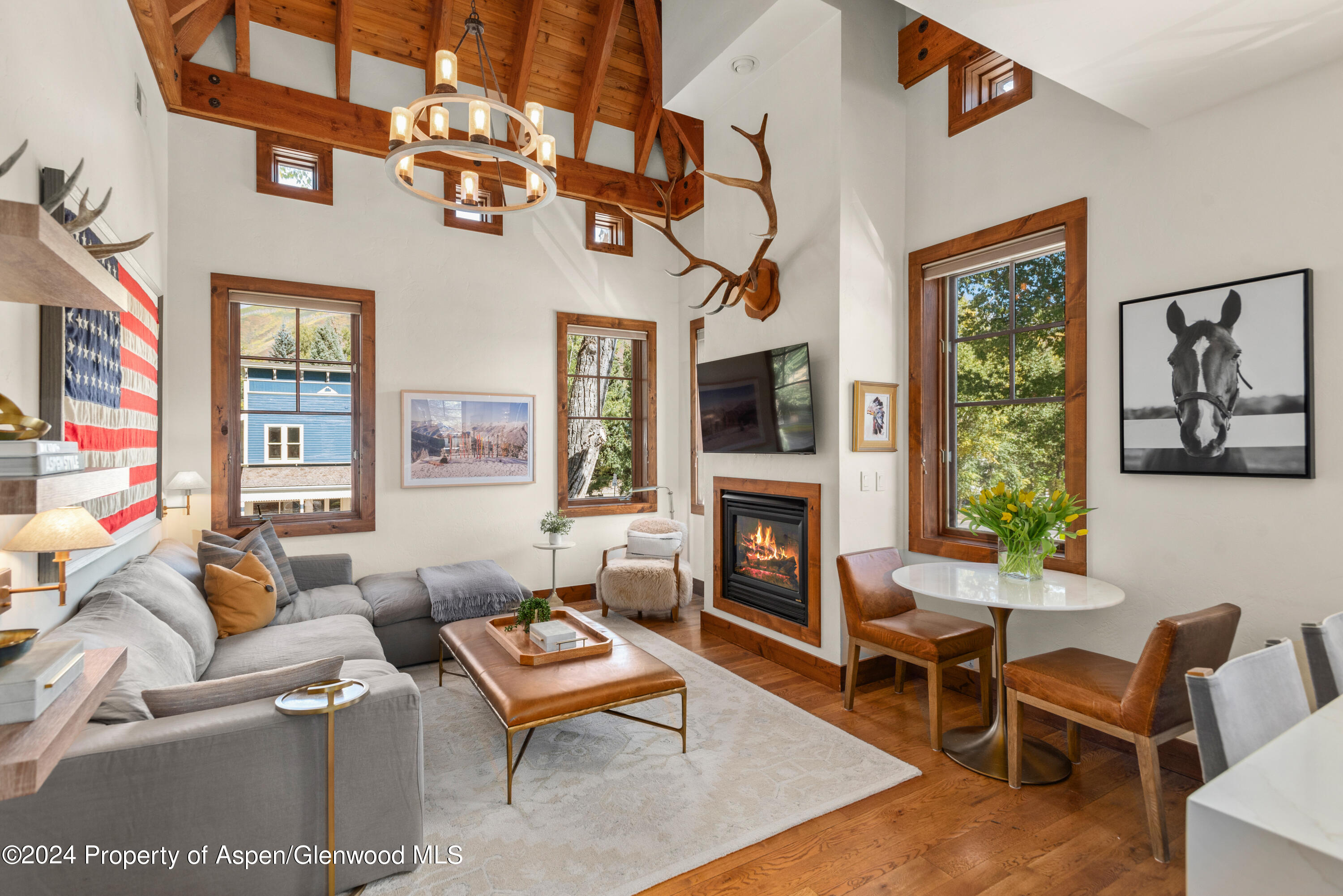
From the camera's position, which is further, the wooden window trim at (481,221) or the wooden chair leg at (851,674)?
the wooden window trim at (481,221)

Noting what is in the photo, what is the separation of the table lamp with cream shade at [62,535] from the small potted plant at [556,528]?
3.44m

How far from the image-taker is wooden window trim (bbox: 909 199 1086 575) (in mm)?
3094

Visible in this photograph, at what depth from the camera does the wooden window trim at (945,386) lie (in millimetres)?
3094

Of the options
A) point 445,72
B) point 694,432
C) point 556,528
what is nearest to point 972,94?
point 445,72

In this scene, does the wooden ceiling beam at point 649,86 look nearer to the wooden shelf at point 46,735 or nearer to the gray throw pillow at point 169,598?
the gray throw pillow at point 169,598

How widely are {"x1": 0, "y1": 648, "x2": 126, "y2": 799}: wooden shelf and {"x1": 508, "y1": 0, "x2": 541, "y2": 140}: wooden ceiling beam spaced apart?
4.92 m

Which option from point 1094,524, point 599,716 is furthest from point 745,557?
point 1094,524

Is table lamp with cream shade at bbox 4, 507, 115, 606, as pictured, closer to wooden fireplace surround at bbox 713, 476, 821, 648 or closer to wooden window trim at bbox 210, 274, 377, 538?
wooden window trim at bbox 210, 274, 377, 538

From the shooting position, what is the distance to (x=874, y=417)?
3.78 metres

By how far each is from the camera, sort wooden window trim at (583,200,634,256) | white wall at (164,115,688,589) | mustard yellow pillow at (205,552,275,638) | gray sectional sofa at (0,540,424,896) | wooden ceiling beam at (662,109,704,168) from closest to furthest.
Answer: gray sectional sofa at (0,540,424,896) < mustard yellow pillow at (205,552,275,638) < white wall at (164,115,688,589) < wooden ceiling beam at (662,109,704,168) < wooden window trim at (583,200,634,256)

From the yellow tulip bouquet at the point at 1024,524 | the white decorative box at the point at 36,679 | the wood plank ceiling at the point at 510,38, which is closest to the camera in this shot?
the white decorative box at the point at 36,679

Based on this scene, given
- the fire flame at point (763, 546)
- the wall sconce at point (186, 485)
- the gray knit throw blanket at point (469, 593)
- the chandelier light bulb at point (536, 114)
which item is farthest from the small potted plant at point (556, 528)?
the chandelier light bulb at point (536, 114)

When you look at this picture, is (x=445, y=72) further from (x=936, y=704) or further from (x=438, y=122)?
(x=936, y=704)

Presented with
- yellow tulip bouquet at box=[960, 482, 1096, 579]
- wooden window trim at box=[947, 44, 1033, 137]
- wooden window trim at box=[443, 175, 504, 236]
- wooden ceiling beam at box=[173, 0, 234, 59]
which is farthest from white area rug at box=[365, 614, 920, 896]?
wooden ceiling beam at box=[173, 0, 234, 59]
